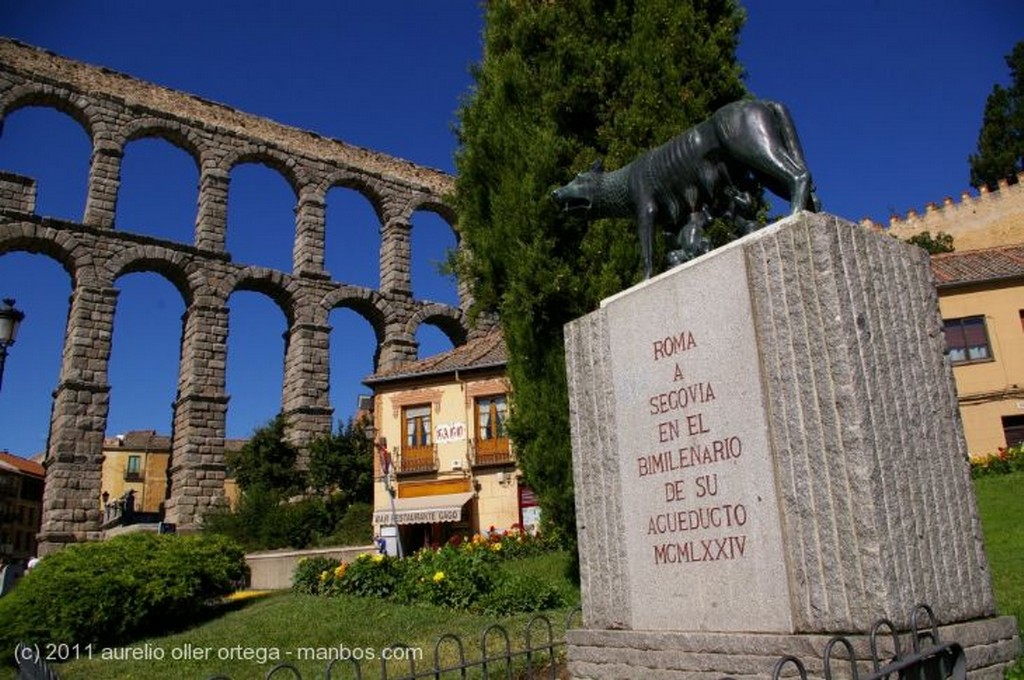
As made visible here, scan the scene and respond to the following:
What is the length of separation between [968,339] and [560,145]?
20.1m

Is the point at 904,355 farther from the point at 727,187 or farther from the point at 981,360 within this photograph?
the point at 981,360

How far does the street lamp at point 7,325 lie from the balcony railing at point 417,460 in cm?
1488

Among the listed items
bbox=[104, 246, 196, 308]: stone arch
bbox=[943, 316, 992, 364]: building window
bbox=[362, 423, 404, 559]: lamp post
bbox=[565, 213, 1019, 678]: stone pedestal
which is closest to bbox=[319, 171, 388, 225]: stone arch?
bbox=[104, 246, 196, 308]: stone arch

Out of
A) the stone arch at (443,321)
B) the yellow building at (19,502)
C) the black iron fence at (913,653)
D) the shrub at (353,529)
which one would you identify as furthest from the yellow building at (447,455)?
the yellow building at (19,502)

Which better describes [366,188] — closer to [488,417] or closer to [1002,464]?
[488,417]

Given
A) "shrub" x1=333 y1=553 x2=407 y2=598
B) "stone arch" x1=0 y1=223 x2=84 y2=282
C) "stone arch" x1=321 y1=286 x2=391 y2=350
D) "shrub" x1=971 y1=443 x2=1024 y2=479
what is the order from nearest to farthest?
"shrub" x1=333 y1=553 x2=407 y2=598 → "shrub" x1=971 y1=443 x2=1024 y2=479 → "stone arch" x1=0 y1=223 x2=84 y2=282 → "stone arch" x1=321 y1=286 x2=391 y2=350

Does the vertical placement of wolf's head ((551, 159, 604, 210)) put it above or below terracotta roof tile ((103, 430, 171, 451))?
below

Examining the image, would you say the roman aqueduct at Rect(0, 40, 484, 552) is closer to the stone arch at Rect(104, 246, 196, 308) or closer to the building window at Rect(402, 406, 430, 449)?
the stone arch at Rect(104, 246, 196, 308)

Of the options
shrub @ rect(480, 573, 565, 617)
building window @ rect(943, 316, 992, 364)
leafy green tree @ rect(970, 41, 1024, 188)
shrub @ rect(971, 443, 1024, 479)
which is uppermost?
leafy green tree @ rect(970, 41, 1024, 188)

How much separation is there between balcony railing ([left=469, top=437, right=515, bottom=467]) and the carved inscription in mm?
20135


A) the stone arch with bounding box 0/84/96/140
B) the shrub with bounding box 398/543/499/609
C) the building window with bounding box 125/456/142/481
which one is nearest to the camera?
the shrub with bounding box 398/543/499/609

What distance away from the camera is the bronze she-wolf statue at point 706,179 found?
4.26m

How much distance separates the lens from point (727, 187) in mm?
4738

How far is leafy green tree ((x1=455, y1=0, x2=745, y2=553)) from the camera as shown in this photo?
10.5m
